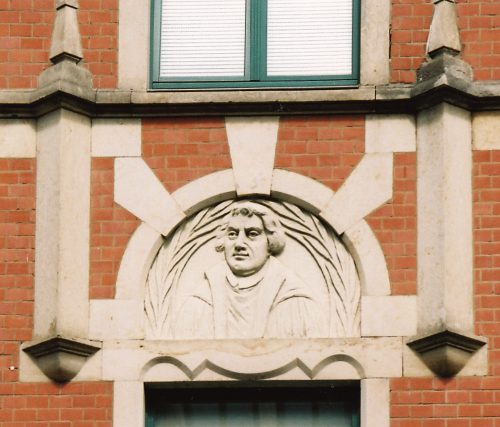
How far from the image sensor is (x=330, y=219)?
60.0 ft

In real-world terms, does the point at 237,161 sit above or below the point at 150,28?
below

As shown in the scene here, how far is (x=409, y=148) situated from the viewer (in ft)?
60.4

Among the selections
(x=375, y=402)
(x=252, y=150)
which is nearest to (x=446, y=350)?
(x=375, y=402)

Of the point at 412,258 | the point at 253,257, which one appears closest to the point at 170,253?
the point at 253,257

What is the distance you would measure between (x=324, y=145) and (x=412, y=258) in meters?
1.16

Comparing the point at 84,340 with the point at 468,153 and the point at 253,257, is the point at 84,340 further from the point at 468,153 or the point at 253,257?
the point at 468,153

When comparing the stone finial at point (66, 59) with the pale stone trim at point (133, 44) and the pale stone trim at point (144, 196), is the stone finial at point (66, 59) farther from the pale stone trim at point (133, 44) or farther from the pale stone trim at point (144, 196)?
the pale stone trim at point (144, 196)

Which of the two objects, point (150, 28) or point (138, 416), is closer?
point (138, 416)

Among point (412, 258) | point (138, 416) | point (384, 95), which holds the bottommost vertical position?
point (138, 416)

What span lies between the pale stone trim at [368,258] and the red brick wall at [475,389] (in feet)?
2.36

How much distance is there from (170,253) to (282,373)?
1338 millimetres

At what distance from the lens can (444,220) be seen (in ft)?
59.2

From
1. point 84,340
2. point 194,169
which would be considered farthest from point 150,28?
point 84,340

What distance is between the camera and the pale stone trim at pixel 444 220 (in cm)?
1789
